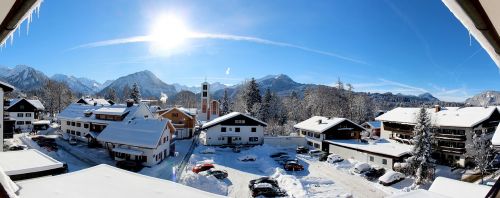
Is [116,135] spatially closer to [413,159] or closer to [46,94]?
[413,159]

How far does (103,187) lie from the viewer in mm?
3592

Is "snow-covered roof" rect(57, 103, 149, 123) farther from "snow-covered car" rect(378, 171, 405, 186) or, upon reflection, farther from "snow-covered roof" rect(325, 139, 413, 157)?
"snow-covered car" rect(378, 171, 405, 186)

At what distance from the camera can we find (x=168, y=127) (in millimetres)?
26344

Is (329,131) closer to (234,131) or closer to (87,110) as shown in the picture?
(234,131)

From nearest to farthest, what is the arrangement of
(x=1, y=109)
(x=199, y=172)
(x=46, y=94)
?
(x=1, y=109) < (x=199, y=172) < (x=46, y=94)

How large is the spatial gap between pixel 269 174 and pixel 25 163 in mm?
15168

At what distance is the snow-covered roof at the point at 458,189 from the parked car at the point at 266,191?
10653mm

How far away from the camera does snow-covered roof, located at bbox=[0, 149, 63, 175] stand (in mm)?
8258

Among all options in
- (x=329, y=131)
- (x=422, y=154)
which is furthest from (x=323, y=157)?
(x=422, y=154)

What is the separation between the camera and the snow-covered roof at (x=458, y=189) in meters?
4.95

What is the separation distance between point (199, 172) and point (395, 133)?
73.6ft

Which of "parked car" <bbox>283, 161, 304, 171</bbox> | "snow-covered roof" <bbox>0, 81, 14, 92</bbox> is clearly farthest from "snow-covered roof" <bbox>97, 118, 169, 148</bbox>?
"parked car" <bbox>283, 161, 304, 171</bbox>

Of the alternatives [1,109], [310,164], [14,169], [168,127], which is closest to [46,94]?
[168,127]

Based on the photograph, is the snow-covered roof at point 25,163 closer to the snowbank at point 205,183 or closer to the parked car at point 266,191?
the snowbank at point 205,183
